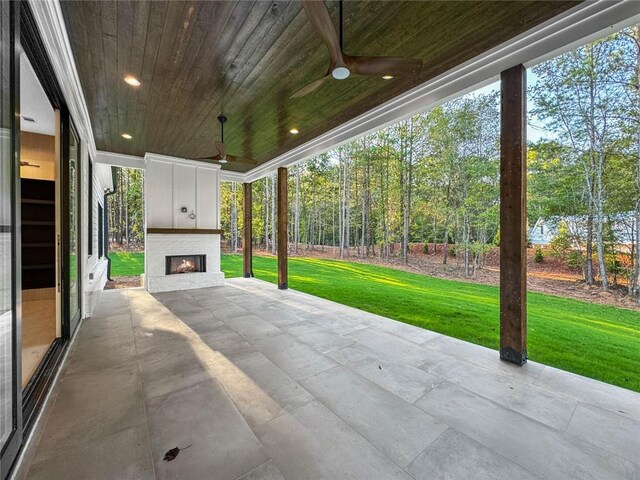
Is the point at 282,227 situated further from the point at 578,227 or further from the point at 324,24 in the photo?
the point at 578,227

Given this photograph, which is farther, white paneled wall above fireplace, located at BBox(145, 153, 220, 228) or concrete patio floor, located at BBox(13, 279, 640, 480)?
white paneled wall above fireplace, located at BBox(145, 153, 220, 228)

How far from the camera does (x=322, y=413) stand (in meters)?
1.83

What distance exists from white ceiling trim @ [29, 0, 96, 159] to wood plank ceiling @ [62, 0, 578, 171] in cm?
11

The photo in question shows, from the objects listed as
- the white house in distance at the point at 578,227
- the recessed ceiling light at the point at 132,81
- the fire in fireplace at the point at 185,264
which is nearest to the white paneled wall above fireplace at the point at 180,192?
the fire in fireplace at the point at 185,264

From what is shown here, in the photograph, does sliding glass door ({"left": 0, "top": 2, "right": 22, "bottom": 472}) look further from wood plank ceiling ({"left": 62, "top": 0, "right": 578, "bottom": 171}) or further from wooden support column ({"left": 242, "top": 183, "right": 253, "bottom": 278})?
wooden support column ({"left": 242, "top": 183, "right": 253, "bottom": 278})

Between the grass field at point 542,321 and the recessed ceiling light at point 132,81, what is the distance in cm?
465

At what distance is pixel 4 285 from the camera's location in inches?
50.2

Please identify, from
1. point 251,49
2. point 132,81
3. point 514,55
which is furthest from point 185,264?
point 514,55

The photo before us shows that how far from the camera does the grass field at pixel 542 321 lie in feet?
9.09

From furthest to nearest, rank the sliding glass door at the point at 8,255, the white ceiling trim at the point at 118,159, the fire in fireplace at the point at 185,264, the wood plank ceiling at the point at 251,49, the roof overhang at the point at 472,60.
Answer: the fire in fireplace at the point at 185,264
the white ceiling trim at the point at 118,159
the wood plank ceiling at the point at 251,49
the roof overhang at the point at 472,60
the sliding glass door at the point at 8,255

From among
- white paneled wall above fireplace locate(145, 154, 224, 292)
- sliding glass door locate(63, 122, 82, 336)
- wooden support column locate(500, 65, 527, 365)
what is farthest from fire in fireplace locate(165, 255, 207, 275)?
wooden support column locate(500, 65, 527, 365)

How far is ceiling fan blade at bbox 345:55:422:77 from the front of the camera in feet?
6.75

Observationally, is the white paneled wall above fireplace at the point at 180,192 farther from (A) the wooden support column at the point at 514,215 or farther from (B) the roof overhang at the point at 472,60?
(A) the wooden support column at the point at 514,215

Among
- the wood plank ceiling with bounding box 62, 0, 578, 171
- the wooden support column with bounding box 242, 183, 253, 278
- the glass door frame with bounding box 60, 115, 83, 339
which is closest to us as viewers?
the wood plank ceiling with bounding box 62, 0, 578, 171
